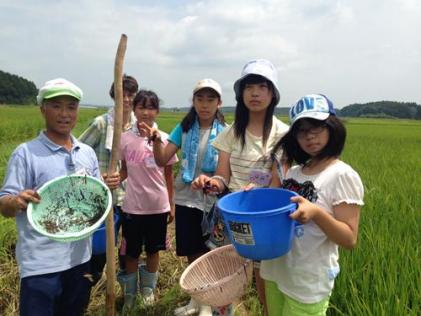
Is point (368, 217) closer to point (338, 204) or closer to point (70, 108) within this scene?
point (338, 204)

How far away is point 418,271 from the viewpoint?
1993 mm

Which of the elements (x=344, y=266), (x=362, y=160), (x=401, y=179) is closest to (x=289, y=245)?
(x=344, y=266)

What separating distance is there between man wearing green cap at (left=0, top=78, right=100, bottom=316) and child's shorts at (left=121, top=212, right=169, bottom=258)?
749 mm

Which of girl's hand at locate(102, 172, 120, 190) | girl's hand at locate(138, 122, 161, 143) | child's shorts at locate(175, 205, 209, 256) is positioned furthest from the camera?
child's shorts at locate(175, 205, 209, 256)

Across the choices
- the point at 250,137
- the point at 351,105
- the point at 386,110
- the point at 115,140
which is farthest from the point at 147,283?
the point at 351,105

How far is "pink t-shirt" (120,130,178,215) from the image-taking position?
268 cm

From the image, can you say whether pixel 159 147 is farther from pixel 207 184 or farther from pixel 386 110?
pixel 386 110

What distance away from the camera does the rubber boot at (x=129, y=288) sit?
104 inches

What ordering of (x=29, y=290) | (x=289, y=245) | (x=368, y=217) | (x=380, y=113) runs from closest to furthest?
(x=289, y=245) < (x=29, y=290) < (x=368, y=217) < (x=380, y=113)

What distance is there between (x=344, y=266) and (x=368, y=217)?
99 cm

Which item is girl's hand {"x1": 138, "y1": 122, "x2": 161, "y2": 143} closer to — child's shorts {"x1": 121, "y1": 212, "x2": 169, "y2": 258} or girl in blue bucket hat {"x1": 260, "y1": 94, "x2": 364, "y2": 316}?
child's shorts {"x1": 121, "y1": 212, "x2": 169, "y2": 258}

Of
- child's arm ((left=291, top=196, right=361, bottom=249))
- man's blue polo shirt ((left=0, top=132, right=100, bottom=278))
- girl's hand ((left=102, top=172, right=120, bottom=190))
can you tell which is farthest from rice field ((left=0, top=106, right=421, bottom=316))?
girl's hand ((left=102, top=172, right=120, bottom=190))

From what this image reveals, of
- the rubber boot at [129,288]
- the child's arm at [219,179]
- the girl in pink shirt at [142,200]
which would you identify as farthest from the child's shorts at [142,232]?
the child's arm at [219,179]

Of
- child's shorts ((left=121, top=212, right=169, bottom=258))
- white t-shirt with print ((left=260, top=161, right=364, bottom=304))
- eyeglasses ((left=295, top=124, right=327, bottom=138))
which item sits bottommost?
child's shorts ((left=121, top=212, right=169, bottom=258))
